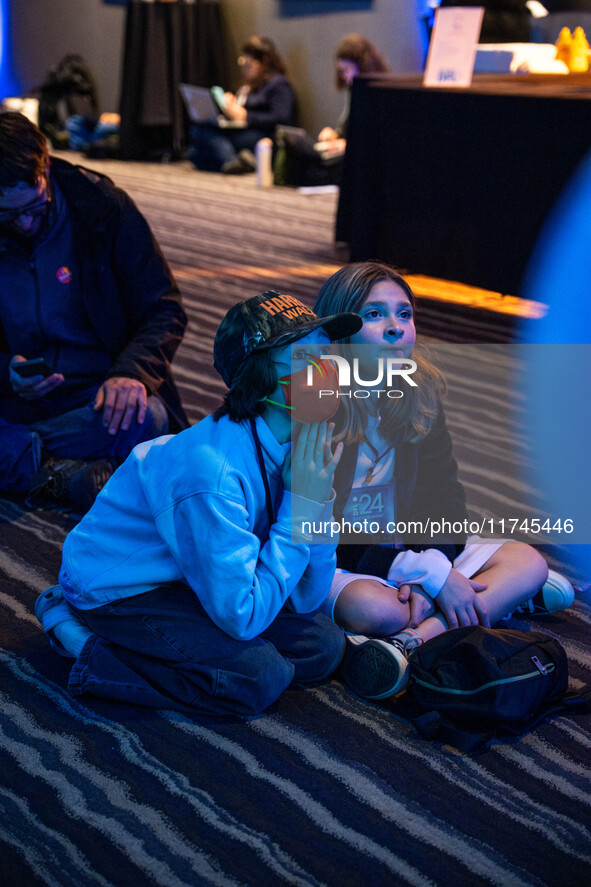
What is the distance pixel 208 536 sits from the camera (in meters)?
1.26

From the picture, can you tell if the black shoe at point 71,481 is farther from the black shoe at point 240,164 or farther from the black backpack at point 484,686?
the black shoe at point 240,164

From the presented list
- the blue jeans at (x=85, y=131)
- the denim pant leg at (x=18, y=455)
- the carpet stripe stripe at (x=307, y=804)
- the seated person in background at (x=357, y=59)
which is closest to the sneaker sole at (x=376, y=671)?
the carpet stripe stripe at (x=307, y=804)

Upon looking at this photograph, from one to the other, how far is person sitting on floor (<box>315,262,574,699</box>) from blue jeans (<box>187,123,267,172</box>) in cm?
635

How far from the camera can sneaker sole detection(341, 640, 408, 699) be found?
1.41 meters

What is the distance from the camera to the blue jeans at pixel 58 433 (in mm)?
2100

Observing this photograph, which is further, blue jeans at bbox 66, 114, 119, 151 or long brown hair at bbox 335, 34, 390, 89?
blue jeans at bbox 66, 114, 119, 151

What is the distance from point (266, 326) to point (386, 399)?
0.36 metres

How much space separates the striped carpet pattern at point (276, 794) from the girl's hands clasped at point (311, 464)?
38 cm

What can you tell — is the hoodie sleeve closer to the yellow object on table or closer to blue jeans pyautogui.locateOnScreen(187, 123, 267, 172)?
the yellow object on table

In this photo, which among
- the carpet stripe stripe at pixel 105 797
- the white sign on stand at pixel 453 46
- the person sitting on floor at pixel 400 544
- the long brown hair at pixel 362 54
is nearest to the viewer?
the carpet stripe stripe at pixel 105 797

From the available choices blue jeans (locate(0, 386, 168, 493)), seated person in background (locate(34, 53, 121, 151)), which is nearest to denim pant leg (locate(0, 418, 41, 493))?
blue jeans (locate(0, 386, 168, 493))

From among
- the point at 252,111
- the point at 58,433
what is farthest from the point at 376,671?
the point at 252,111

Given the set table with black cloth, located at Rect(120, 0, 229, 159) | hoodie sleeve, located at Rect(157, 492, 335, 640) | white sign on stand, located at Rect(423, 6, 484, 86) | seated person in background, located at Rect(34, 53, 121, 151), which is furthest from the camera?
seated person in background, located at Rect(34, 53, 121, 151)

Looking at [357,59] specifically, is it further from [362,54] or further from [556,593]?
[556,593]
